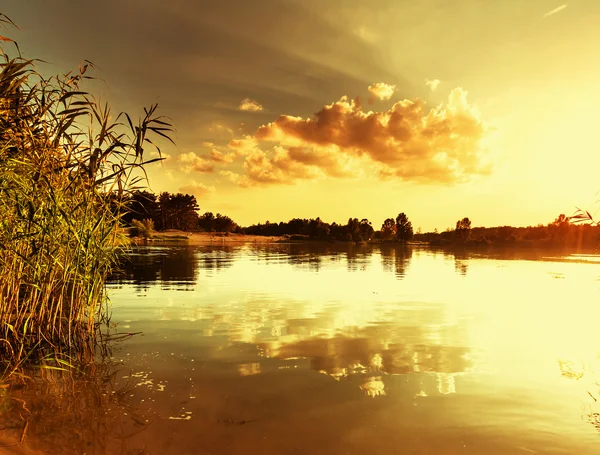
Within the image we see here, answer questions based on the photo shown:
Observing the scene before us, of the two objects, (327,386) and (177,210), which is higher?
(177,210)

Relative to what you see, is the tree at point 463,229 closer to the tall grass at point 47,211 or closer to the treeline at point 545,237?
the treeline at point 545,237

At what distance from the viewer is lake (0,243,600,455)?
6.23m

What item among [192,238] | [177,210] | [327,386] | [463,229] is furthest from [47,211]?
[463,229]

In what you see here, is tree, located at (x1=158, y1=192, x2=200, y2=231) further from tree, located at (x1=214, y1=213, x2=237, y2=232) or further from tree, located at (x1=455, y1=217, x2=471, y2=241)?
tree, located at (x1=455, y1=217, x2=471, y2=241)

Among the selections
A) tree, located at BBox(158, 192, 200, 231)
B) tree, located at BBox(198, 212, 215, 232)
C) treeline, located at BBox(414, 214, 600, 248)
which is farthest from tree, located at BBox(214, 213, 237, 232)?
treeline, located at BBox(414, 214, 600, 248)

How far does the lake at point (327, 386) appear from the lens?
6227 mm

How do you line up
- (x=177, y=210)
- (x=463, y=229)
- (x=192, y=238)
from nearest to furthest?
(x=192, y=238) → (x=177, y=210) → (x=463, y=229)

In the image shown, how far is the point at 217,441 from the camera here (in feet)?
20.1

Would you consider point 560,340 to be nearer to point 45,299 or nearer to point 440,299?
point 440,299

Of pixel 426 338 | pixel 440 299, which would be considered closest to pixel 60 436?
pixel 426 338

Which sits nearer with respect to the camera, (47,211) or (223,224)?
(47,211)

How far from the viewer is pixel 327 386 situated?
28.0ft

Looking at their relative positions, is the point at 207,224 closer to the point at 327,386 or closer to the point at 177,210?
the point at 177,210

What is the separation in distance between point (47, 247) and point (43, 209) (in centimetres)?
88
